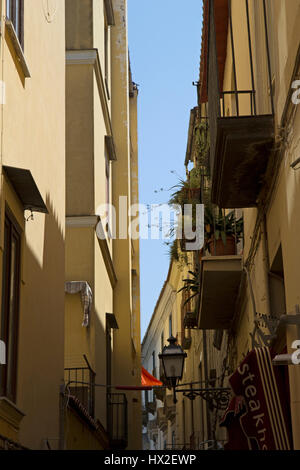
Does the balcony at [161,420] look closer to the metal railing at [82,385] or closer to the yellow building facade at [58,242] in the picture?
the yellow building facade at [58,242]

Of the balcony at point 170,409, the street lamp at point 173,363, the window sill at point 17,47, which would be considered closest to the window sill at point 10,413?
the window sill at point 17,47

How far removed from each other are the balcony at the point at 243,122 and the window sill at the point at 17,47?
200cm

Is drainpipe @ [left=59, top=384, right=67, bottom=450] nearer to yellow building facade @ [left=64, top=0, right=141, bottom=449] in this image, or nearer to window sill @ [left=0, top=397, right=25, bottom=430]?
yellow building facade @ [left=64, top=0, right=141, bottom=449]

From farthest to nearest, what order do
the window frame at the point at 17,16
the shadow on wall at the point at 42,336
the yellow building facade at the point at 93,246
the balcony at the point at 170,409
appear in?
1. the balcony at the point at 170,409
2. the yellow building facade at the point at 93,246
3. the shadow on wall at the point at 42,336
4. the window frame at the point at 17,16

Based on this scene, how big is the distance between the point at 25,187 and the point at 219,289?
15.7 feet

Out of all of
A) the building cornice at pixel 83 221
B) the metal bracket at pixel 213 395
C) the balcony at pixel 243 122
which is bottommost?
the metal bracket at pixel 213 395

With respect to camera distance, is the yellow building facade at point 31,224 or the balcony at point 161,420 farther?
the balcony at point 161,420

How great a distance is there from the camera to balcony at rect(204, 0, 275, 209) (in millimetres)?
8086

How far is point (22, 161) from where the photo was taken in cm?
855

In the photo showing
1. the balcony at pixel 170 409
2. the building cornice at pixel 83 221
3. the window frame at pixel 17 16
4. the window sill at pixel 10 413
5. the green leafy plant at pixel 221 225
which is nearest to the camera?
the window sill at pixel 10 413

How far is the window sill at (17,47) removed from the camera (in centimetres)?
782

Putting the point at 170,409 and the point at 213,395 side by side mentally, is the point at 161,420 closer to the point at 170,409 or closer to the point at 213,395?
the point at 170,409

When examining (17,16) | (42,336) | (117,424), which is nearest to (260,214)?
(42,336)

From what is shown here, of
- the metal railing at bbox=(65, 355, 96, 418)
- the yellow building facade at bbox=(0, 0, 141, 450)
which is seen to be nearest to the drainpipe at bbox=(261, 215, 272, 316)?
the yellow building facade at bbox=(0, 0, 141, 450)
